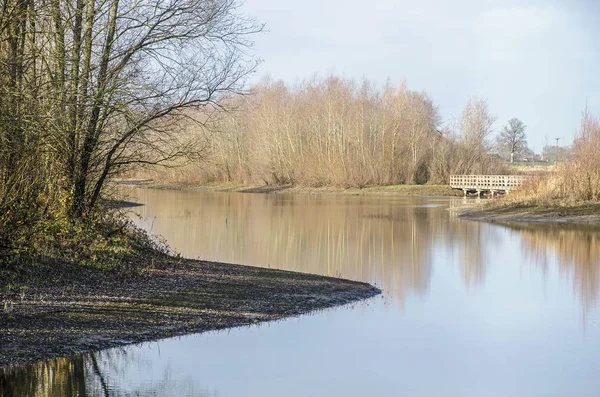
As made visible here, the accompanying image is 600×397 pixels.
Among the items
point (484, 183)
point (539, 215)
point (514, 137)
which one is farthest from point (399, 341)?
point (514, 137)

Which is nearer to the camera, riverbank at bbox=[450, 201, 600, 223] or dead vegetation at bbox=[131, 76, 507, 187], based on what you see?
riverbank at bbox=[450, 201, 600, 223]

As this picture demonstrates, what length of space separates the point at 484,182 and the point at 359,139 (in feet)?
38.1

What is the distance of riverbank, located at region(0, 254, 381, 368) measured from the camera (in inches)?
340

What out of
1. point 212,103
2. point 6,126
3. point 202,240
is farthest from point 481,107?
point 6,126

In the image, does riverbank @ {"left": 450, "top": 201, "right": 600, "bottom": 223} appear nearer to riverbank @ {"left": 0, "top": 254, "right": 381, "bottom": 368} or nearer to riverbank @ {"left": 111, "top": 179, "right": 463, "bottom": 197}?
riverbank @ {"left": 111, "top": 179, "right": 463, "bottom": 197}

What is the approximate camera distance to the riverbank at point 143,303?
8.64 meters

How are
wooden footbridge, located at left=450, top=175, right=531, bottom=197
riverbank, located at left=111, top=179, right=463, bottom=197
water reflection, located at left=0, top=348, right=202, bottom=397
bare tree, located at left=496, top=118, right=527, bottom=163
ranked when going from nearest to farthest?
1. water reflection, located at left=0, top=348, right=202, bottom=397
2. wooden footbridge, located at left=450, top=175, right=531, bottom=197
3. riverbank, located at left=111, top=179, right=463, bottom=197
4. bare tree, located at left=496, top=118, right=527, bottom=163

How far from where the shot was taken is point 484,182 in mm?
54156

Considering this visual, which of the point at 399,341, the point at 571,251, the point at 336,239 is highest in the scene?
the point at 336,239

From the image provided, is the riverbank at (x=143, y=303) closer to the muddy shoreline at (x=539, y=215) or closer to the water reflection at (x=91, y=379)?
the water reflection at (x=91, y=379)

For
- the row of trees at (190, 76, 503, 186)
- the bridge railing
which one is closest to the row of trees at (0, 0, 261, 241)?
the bridge railing

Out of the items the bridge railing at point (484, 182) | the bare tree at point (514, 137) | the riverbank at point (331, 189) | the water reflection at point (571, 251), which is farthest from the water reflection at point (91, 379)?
the bare tree at point (514, 137)

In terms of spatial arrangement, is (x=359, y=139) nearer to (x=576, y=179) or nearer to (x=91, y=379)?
(x=576, y=179)

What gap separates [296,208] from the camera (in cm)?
4219
